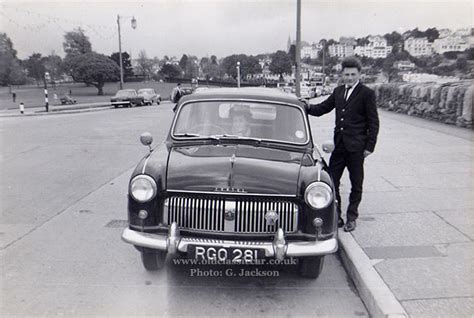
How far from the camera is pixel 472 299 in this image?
11.9 ft

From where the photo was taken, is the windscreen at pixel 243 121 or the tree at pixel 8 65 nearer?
the windscreen at pixel 243 121

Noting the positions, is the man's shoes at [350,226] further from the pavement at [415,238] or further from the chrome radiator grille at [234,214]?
the chrome radiator grille at [234,214]

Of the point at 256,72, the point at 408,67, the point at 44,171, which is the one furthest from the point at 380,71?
the point at 256,72

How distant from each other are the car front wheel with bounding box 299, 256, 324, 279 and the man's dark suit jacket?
1557 mm

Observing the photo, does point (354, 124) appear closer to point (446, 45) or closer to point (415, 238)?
point (415, 238)

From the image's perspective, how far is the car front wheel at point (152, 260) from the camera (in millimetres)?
4389

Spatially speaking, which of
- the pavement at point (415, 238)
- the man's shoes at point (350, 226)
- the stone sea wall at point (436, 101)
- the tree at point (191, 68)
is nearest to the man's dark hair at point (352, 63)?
the man's shoes at point (350, 226)

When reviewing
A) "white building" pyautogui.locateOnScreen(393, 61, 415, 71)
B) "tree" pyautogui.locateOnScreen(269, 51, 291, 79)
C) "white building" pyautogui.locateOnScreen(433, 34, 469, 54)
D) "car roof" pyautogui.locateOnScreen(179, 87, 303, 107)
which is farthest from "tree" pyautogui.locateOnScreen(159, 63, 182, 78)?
"car roof" pyautogui.locateOnScreen(179, 87, 303, 107)

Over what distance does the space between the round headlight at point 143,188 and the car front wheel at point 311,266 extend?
1566 mm

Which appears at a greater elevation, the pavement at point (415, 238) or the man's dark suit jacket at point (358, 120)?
the man's dark suit jacket at point (358, 120)

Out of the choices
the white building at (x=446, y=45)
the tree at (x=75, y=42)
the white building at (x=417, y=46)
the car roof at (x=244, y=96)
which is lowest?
the car roof at (x=244, y=96)

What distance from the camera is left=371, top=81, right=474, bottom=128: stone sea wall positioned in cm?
1345

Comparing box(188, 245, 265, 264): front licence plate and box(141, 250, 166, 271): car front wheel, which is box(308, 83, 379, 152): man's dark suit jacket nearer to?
box(188, 245, 265, 264): front licence plate

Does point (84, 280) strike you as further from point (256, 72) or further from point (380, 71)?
point (256, 72)
